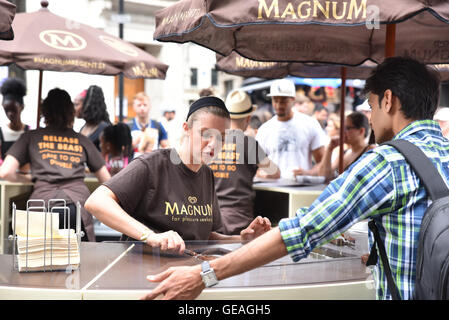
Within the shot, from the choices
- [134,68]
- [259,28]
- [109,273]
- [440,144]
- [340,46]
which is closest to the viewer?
[440,144]

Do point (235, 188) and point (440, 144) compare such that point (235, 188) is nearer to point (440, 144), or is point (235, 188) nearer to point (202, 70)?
point (440, 144)

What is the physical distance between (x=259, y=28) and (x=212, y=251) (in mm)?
2115

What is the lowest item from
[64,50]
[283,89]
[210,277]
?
[210,277]

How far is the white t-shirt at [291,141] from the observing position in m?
6.37

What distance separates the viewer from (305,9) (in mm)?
2521

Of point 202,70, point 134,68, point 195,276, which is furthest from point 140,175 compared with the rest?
point 202,70

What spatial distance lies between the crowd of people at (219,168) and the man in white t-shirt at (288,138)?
1cm

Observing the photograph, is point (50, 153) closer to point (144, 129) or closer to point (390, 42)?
point (390, 42)

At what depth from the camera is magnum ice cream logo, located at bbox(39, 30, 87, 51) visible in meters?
5.42

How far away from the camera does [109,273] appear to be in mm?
2111

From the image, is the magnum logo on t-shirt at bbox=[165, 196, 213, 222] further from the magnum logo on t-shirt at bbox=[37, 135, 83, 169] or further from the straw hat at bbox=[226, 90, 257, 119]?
the magnum logo on t-shirt at bbox=[37, 135, 83, 169]

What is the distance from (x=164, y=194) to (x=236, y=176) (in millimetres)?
1915

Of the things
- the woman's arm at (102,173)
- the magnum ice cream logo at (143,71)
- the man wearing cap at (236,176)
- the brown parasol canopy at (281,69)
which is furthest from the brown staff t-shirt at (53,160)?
the brown parasol canopy at (281,69)

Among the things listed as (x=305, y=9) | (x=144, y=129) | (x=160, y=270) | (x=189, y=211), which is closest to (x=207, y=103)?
(x=189, y=211)
